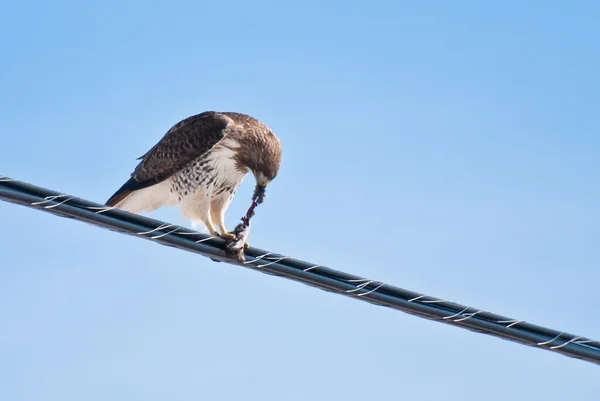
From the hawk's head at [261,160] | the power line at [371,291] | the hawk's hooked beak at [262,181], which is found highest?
the hawk's head at [261,160]

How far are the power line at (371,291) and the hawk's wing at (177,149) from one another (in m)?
3.04

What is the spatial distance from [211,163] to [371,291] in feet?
11.8

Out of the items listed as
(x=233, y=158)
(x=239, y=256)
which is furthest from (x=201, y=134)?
(x=239, y=256)

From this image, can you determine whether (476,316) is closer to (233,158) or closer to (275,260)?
(275,260)

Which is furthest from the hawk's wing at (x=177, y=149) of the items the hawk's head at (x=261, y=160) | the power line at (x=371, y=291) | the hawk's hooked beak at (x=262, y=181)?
the power line at (x=371, y=291)

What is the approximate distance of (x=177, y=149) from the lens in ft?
30.5

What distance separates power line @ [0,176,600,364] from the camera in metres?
5.55

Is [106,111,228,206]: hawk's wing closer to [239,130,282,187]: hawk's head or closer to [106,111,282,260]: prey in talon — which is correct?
[106,111,282,260]: prey in talon

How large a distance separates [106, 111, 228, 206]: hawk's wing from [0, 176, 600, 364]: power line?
3042 millimetres

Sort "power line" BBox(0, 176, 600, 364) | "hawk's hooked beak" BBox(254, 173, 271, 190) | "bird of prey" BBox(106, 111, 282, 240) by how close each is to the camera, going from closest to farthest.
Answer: "power line" BBox(0, 176, 600, 364) < "hawk's hooked beak" BBox(254, 173, 271, 190) < "bird of prey" BBox(106, 111, 282, 240)

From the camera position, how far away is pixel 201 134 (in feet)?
30.1

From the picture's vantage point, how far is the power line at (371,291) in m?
5.55

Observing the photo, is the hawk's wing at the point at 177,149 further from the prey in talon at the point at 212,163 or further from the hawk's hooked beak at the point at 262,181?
the hawk's hooked beak at the point at 262,181

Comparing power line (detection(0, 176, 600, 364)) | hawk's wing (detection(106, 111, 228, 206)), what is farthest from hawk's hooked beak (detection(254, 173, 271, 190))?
power line (detection(0, 176, 600, 364))
